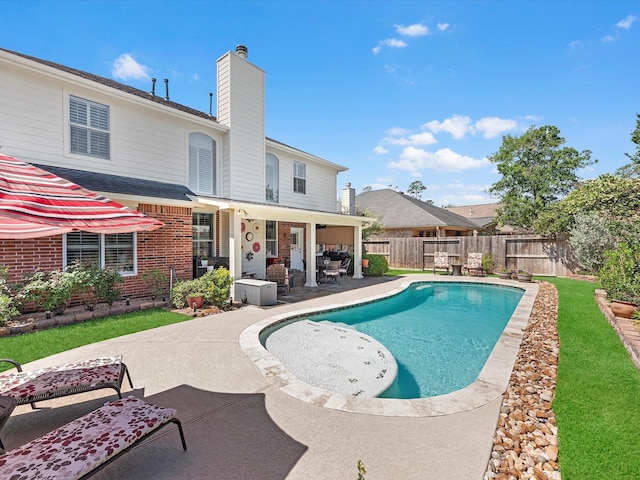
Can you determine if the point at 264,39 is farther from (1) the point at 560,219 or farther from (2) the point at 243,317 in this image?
(1) the point at 560,219

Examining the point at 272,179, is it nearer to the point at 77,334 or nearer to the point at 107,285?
the point at 107,285

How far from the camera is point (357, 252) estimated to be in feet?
52.9

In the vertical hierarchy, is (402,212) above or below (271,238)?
above

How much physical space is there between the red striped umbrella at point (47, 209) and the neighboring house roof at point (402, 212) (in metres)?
23.4

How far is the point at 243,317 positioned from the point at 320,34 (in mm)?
11778

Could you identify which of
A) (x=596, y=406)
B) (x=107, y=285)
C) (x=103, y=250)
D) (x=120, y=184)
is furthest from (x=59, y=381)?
(x=120, y=184)

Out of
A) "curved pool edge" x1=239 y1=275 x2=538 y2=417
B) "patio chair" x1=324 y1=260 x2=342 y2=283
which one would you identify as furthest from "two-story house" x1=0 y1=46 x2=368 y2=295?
"curved pool edge" x1=239 y1=275 x2=538 y2=417

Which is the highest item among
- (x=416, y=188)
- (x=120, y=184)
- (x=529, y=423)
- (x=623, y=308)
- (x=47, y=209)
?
(x=416, y=188)

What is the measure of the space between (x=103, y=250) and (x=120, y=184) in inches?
77.7

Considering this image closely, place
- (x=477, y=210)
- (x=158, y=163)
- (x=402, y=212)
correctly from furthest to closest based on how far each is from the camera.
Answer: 1. (x=477, y=210)
2. (x=402, y=212)
3. (x=158, y=163)

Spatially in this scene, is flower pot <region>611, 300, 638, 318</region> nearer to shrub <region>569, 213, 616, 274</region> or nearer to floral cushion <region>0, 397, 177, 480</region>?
shrub <region>569, 213, 616, 274</region>

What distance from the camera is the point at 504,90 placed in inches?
607

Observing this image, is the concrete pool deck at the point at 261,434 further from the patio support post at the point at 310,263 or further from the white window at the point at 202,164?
the patio support post at the point at 310,263

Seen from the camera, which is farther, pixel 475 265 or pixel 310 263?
pixel 475 265
